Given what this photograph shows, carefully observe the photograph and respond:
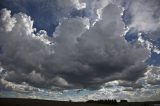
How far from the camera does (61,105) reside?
109 feet

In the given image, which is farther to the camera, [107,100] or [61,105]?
[107,100]

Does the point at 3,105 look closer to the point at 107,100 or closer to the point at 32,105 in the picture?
the point at 32,105

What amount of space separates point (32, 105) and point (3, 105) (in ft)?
11.8

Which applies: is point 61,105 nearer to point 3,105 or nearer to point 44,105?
point 44,105

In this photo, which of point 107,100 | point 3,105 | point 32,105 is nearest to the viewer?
point 3,105

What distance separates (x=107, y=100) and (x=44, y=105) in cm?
7697

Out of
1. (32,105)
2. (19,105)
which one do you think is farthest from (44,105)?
(19,105)

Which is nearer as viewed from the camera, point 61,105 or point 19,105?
point 19,105

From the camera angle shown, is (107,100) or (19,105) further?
(107,100)

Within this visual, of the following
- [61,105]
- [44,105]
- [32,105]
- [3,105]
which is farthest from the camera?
[61,105]

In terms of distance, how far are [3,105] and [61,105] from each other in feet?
35.0

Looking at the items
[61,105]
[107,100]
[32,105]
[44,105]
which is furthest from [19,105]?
[107,100]

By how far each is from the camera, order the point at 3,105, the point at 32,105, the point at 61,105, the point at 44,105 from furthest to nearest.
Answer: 1. the point at 61,105
2. the point at 44,105
3. the point at 32,105
4. the point at 3,105

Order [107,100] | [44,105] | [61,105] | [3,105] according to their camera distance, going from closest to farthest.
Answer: [3,105], [44,105], [61,105], [107,100]
